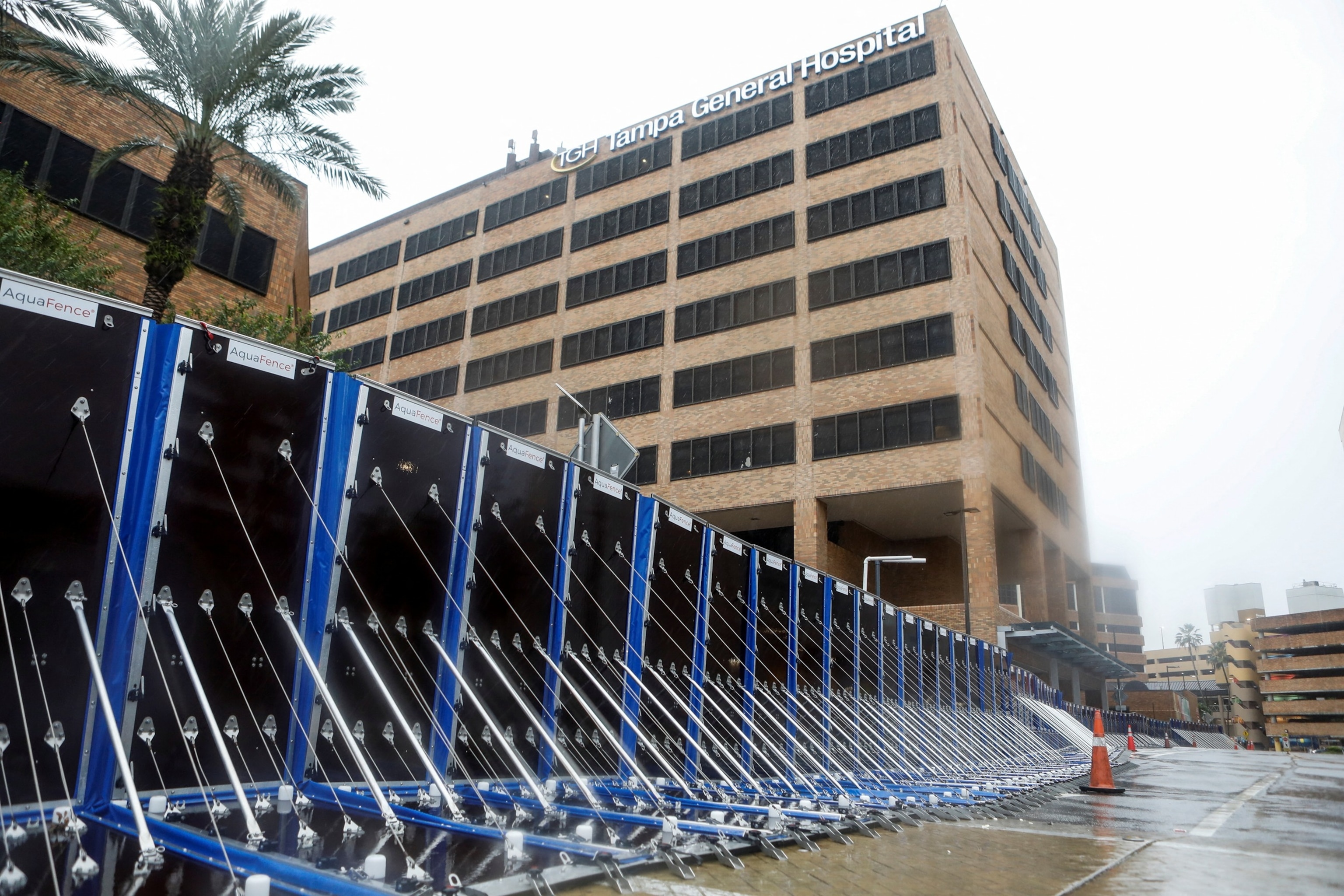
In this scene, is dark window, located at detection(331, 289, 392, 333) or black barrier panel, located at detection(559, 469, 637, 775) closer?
black barrier panel, located at detection(559, 469, 637, 775)

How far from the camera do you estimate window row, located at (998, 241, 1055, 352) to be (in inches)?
1768

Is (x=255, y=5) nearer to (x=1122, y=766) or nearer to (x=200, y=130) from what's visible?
(x=200, y=130)

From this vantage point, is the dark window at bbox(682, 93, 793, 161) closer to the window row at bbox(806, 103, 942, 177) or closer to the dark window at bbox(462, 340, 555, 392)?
the window row at bbox(806, 103, 942, 177)

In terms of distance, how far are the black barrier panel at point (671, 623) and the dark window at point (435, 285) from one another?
45118 millimetres

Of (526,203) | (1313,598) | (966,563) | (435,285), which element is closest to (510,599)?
(966,563)

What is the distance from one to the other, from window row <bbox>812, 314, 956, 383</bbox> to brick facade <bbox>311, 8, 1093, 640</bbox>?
336 millimetres

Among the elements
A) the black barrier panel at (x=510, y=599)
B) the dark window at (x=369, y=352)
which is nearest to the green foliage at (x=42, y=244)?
the black barrier panel at (x=510, y=599)

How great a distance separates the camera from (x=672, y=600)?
11039mm

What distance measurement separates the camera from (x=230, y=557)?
21.1ft

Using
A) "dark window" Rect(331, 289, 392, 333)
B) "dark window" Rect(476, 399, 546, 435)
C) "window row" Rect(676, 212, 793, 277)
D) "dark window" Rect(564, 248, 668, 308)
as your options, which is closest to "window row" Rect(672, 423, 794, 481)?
"dark window" Rect(476, 399, 546, 435)

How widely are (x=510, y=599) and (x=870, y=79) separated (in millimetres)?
40225

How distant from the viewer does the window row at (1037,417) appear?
43312 mm

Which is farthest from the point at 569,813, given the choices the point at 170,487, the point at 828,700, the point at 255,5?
the point at 255,5

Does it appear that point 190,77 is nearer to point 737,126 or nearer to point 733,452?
point 733,452
